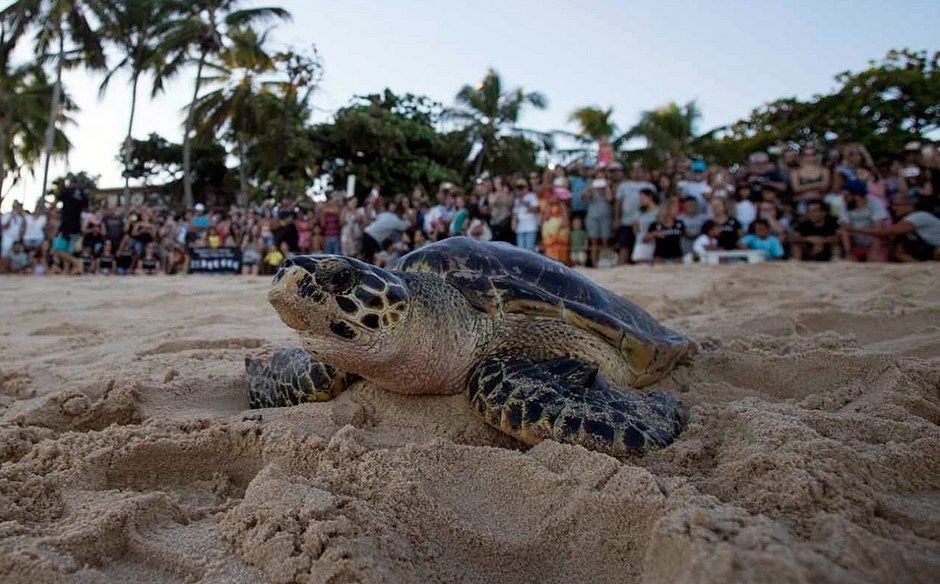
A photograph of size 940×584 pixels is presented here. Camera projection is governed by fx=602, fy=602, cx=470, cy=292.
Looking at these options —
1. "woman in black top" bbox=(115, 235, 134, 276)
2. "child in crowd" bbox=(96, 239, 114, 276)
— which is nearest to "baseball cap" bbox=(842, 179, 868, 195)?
"woman in black top" bbox=(115, 235, 134, 276)

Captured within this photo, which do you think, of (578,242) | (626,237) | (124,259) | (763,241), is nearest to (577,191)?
(578,242)

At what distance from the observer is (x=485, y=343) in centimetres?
186

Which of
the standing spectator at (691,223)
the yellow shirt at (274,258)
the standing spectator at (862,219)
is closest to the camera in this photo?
the standing spectator at (862,219)

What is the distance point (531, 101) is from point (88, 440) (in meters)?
22.6

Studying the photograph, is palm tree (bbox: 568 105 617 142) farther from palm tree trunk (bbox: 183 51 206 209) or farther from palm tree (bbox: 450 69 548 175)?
palm tree trunk (bbox: 183 51 206 209)

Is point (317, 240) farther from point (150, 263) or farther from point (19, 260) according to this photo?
point (19, 260)

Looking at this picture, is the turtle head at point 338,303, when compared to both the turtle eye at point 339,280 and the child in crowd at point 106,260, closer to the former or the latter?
the turtle eye at point 339,280

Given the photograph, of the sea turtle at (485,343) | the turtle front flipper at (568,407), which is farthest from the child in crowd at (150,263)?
the turtle front flipper at (568,407)

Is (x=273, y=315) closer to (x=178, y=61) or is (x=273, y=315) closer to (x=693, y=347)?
(x=693, y=347)

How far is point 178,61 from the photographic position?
65.9 feet

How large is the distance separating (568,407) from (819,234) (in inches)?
246

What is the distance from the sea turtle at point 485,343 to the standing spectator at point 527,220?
215 inches

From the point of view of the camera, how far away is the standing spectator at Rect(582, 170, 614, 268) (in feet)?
24.6

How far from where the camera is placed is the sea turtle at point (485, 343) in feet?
5.00
